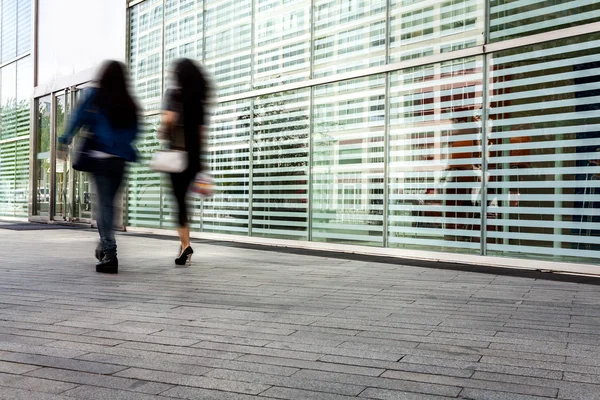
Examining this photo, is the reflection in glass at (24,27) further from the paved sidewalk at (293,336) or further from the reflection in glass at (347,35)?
the paved sidewalk at (293,336)

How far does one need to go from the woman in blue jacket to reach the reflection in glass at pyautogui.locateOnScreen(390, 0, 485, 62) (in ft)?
13.0

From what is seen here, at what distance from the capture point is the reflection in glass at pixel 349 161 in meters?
8.86

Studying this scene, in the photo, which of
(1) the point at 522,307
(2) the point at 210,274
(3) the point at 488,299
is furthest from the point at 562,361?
(2) the point at 210,274

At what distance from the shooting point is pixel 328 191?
9.61m

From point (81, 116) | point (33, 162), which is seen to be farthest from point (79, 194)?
point (81, 116)

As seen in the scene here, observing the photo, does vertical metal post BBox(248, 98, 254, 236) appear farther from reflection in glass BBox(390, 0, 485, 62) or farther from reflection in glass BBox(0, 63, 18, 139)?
reflection in glass BBox(0, 63, 18, 139)

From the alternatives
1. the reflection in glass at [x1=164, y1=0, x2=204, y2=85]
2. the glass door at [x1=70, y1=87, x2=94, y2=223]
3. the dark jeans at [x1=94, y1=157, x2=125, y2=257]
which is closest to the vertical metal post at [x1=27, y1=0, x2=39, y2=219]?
the glass door at [x1=70, y1=87, x2=94, y2=223]

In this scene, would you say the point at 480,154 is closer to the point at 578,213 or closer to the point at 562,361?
the point at 578,213

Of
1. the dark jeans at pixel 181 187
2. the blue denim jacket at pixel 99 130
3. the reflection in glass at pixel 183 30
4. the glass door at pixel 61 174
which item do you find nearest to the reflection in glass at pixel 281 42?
the reflection in glass at pixel 183 30

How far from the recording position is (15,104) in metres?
19.5

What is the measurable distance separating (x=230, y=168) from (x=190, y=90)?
5.64 meters

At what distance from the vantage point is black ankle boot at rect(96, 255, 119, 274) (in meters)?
6.05

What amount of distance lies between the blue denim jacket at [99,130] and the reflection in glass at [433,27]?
4.09 metres

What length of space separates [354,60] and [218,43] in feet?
11.5
